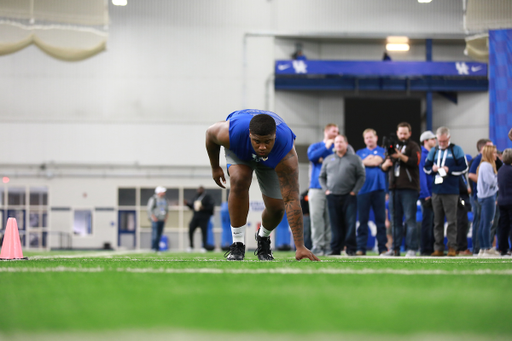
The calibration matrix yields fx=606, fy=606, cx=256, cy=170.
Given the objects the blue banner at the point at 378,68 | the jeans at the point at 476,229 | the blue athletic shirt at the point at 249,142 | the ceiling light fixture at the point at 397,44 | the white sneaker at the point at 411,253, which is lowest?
the white sneaker at the point at 411,253

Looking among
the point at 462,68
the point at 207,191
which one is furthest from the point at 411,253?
the point at 462,68

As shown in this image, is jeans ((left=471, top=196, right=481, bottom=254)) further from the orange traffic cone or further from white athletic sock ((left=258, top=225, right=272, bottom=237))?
the orange traffic cone

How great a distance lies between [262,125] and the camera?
16.3ft

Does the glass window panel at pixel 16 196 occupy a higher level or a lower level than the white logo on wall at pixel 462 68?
lower

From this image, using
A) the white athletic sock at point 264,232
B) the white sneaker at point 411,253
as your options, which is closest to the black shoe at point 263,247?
the white athletic sock at point 264,232

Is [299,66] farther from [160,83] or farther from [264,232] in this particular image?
[264,232]

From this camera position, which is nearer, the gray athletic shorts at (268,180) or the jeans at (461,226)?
the gray athletic shorts at (268,180)

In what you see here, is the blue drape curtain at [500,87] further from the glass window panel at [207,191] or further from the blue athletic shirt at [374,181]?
the glass window panel at [207,191]

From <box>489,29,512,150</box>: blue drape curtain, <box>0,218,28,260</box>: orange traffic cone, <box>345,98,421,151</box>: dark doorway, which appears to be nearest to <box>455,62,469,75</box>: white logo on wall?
<box>345,98,421,151</box>: dark doorway

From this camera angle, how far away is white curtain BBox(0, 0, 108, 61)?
23453 millimetres

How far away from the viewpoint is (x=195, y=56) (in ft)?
77.8

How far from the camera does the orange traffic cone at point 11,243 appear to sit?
589cm

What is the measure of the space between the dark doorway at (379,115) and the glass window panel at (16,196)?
12747 mm

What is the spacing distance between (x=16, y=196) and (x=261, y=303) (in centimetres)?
2312
